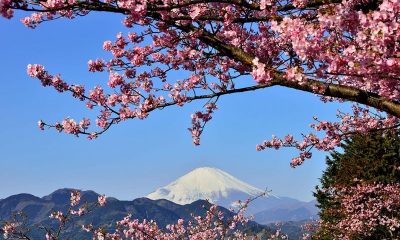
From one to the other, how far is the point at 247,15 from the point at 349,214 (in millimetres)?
24643

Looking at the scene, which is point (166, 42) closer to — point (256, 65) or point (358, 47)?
point (256, 65)

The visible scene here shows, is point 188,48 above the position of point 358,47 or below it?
above

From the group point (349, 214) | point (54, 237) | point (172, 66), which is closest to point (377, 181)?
point (349, 214)

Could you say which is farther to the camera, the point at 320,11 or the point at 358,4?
the point at 358,4

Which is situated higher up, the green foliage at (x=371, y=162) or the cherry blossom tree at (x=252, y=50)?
the green foliage at (x=371, y=162)

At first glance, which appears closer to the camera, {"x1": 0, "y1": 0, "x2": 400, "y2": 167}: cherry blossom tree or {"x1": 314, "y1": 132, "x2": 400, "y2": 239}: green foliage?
{"x1": 0, "y1": 0, "x2": 400, "y2": 167}: cherry blossom tree

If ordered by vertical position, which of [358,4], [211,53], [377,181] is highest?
[377,181]

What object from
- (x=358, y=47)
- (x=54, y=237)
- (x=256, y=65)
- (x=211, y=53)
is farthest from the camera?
(x=54, y=237)

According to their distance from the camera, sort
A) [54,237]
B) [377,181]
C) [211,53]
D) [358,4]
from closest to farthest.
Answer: [358,4] → [211,53] → [54,237] → [377,181]

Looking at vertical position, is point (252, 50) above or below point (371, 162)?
below

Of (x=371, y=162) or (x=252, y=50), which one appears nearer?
(x=252, y=50)

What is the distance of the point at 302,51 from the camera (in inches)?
174

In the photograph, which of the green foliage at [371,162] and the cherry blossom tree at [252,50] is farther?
the green foliage at [371,162]

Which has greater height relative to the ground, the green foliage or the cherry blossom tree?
the green foliage
